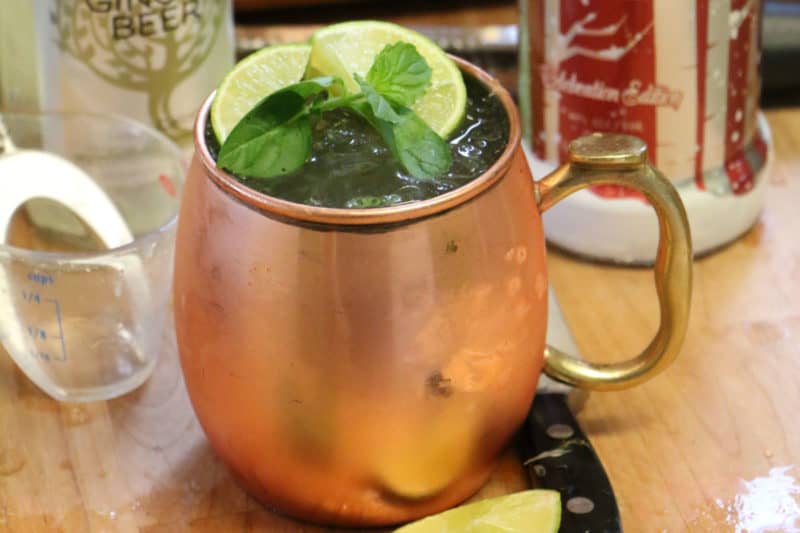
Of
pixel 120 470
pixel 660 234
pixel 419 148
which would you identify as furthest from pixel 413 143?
pixel 120 470

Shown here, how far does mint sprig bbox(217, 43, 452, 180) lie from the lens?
511 millimetres

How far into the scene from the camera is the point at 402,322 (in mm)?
507

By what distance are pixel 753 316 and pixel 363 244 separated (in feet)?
1.28

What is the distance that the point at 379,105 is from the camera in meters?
0.50

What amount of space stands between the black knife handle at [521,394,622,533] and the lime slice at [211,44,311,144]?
10.0 inches

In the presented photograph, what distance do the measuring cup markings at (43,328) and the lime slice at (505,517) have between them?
0.93ft

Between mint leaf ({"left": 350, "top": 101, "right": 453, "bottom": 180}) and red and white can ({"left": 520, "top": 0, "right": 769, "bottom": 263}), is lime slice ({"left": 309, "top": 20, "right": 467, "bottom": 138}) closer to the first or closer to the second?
mint leaf ({"left": 350, "top": 101, "right": 453, "bottom": 180})

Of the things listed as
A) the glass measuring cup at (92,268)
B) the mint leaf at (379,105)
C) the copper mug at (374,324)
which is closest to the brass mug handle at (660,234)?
the copper mug at (374,324)

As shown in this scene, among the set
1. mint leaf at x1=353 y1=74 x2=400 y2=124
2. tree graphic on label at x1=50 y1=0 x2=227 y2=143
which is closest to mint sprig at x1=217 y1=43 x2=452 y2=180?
mint leaf at x1=353 y1=74 x2=400 y2=124

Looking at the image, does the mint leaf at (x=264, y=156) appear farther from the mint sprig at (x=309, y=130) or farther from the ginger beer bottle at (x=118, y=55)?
the ginger beer bottle at (x=118, y=55)

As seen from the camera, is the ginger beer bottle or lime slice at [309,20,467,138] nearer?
lime slice at [309,20,467,138]

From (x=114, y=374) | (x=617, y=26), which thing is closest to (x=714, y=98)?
(x=617, y=26)

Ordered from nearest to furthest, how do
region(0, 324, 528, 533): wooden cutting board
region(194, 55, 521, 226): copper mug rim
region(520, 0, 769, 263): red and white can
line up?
1. region(194, 55, 521, 226): copper mug rim
2. region(0, 324, 528, 533): wooden cutting board
3. region(520, 0, 769, 263): red and white can

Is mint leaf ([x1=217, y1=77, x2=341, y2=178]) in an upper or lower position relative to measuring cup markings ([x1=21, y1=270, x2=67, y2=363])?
upper
